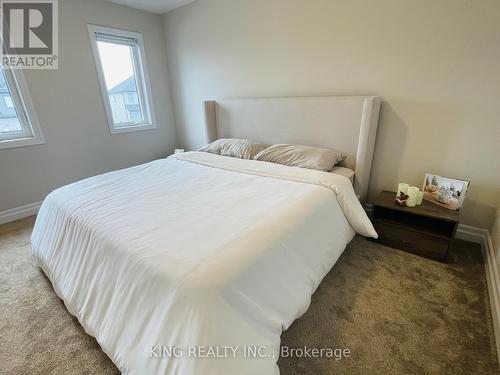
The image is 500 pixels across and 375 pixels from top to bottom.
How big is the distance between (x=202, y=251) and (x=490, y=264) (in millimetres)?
2016

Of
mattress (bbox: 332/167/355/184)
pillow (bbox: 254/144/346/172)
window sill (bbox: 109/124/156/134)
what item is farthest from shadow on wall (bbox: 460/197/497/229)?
window sill (bbox: 109/124/156/134)

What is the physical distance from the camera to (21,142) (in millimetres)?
2617

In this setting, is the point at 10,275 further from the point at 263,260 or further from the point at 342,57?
the point at 342,57

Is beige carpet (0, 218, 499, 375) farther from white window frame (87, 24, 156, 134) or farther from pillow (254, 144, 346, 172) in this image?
white window frame (87, 24, 156, 134)

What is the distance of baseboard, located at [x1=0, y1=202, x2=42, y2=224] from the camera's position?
2650 mm

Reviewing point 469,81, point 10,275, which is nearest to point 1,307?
point 10,275

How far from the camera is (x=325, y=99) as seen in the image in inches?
88.8

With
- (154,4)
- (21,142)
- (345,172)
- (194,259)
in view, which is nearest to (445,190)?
(345,172)

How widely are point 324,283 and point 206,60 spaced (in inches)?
118

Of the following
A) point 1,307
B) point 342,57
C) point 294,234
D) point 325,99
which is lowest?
point 1,307

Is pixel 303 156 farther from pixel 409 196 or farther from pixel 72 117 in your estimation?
pixel 72 117

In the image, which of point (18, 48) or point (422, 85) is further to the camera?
point (18, 48)

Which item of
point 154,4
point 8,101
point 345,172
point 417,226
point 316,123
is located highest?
point 154,4

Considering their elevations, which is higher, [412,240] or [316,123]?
[316,123]
